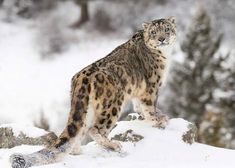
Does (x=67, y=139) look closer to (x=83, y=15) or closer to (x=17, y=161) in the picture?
(x=17, y=161)

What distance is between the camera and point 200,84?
A: 44.2 meters

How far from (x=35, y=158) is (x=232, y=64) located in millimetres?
35411

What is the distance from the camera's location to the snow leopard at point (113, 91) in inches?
464

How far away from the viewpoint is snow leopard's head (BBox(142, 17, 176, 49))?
1384 centimetres

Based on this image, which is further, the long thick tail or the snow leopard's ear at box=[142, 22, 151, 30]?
the snow leopard's ear at box=[142, 22, 151, 30]

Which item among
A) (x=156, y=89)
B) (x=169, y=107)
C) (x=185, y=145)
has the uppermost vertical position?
(x=156, y=89)

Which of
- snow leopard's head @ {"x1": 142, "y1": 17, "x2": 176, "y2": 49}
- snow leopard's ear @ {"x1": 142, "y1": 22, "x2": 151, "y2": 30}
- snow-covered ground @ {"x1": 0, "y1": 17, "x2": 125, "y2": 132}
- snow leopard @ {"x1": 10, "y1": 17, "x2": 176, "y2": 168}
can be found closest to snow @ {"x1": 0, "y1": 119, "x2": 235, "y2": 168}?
snow leopard @ {"x1": 10, "y1": 17, "x2": 176, "y2": 168}

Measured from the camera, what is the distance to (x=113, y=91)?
12.4 m

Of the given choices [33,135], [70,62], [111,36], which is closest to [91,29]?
[111,36]

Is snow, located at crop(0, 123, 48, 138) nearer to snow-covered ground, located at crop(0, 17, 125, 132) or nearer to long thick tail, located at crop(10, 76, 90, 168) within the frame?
long thick tail, located at crop(10, 76, 90, 168)

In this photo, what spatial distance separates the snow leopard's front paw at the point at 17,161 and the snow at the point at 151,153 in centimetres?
41

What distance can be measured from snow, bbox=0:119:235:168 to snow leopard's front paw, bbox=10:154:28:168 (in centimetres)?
41

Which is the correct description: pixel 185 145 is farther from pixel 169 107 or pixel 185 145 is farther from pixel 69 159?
pixel 169 107

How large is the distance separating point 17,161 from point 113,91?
2.15 metres
